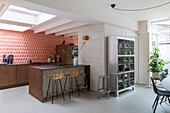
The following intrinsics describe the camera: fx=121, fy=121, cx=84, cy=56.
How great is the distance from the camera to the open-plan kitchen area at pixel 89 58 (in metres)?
3.48

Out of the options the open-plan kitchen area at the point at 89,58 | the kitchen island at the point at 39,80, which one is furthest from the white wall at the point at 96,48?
the kitchen island at the point at 39,80

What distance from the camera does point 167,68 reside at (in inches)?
240

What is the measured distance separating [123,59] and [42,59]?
492 centimetres

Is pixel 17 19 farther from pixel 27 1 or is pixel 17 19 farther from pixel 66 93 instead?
pixel 66 93

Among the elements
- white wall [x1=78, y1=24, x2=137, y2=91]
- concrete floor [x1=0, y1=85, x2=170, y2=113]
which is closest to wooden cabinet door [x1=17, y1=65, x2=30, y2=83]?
concrete floor [x1=0, y1=85, x2=170, y2=113]

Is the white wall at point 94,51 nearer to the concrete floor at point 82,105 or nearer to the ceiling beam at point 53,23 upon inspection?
the ceiling beam at point 53,23

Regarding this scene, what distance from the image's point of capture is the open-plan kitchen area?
3.48 meters

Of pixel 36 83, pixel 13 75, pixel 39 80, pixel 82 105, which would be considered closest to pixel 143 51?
pixel 82 105

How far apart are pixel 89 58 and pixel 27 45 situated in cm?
383

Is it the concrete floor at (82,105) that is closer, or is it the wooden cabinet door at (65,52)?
the concrete floor at (82,105)

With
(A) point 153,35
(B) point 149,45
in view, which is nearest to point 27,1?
(B) point 149,45

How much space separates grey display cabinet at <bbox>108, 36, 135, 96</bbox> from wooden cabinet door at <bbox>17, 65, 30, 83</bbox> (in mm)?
4160

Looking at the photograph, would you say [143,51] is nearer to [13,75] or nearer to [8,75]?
[13,75]

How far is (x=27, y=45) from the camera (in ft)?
22.3
